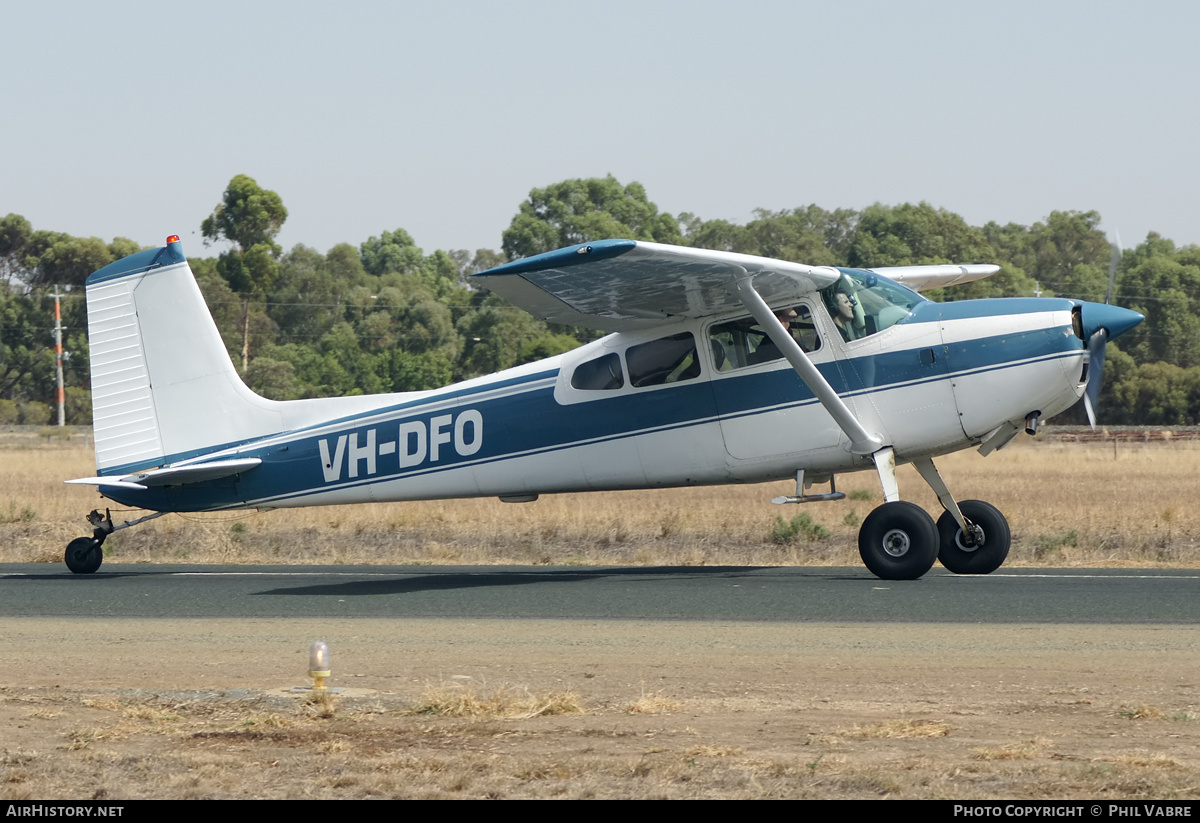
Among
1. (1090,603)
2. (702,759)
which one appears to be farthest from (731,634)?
(702,759)

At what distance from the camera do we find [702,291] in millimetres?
12609

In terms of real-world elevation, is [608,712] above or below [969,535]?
below

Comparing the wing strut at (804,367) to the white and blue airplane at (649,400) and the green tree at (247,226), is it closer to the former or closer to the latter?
the white and blue airplane at (649,400)

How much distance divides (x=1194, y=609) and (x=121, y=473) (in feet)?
35.6

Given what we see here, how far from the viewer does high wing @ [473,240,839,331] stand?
1109 cm

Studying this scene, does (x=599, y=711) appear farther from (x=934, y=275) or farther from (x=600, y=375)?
(x=934, y=275)

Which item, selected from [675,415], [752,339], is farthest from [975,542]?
[675,415]

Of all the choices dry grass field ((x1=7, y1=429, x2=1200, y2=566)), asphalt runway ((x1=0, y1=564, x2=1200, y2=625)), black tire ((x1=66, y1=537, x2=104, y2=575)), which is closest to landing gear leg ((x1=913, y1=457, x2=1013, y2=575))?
asphalt runway ((x1=0, y1=564, x2=1200, y2=625))

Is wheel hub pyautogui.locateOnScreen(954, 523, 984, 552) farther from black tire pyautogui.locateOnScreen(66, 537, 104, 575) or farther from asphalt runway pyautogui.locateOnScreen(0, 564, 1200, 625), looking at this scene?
black tire pyautogui.locateOnScreen(66, 537, 104, 575)

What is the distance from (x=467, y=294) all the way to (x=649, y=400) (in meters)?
78.6

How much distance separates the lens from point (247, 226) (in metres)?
84.2

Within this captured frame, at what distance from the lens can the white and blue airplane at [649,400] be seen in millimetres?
12445

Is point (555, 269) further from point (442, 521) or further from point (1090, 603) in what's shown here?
point (442, 521)

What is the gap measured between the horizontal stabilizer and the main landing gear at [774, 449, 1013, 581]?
5905mm
